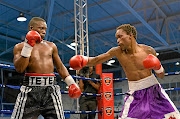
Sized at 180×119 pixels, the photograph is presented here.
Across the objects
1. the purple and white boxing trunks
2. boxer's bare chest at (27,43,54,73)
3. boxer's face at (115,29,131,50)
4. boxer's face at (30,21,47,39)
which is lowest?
the purple and white boxing trunks

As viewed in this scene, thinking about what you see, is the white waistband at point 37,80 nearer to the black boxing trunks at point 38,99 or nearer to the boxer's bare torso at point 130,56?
the black boxing trunks at point 38,99

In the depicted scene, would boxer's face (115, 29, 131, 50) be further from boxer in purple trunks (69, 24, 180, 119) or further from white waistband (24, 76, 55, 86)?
white waistband (24, 76, 55, 86)

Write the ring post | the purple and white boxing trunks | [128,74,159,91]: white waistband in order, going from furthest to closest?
the ring post < [128,74,159,91]: white waistband < the purple and white boxing trunks

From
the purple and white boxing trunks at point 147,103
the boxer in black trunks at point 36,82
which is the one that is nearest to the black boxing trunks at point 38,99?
the boxer in black trunks at point 36,82

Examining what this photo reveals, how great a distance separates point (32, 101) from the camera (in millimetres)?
1722

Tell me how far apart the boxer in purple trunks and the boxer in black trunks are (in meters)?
0.23

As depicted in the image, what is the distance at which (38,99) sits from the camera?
5.67 feet

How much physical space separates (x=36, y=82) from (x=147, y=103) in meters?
0.88

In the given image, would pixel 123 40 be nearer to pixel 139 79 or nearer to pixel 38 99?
pixel 139 79

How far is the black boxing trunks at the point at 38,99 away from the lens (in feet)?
5.55

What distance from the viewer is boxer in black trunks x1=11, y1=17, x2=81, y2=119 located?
5.45ft

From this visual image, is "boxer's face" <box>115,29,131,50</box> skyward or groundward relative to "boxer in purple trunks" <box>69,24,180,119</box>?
skyward

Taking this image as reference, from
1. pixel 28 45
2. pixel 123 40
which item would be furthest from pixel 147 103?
pixel 28 45

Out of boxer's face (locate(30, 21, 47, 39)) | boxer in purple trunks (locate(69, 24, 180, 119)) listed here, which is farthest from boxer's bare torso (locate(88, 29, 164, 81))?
boxer's face (locate(30, 21, 47, 39))
